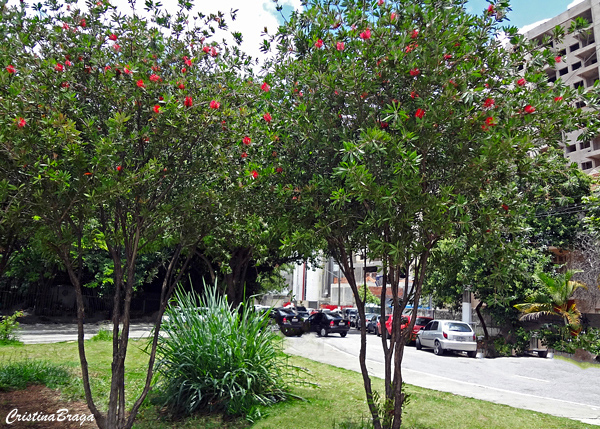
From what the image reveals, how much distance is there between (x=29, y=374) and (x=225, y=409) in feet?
14.2

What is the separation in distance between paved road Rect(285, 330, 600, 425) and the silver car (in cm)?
55

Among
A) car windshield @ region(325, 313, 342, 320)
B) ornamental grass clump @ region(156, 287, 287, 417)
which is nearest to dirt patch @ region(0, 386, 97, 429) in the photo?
ornamental grass clump @ region(156, 287, 287, 417)

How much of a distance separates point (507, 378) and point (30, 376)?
1304 cm

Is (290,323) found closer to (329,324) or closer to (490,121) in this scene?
(329,324)

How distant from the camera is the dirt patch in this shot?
6.31 m

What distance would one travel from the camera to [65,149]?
14.2ft

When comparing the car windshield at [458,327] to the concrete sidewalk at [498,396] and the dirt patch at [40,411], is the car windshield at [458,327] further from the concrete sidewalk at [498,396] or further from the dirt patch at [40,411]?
the dirt patch at [40,411]

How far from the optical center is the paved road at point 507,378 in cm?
995

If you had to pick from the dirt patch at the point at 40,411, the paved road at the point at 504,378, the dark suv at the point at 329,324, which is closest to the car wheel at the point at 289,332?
the dark suv at the point at 329,324

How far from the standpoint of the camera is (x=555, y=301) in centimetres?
2031

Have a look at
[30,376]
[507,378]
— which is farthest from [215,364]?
Result: [507,378]

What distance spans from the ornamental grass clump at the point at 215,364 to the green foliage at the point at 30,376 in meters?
2.58

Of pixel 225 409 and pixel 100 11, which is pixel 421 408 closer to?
pixel 225 409

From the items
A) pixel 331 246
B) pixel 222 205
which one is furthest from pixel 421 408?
pixel 222 205
